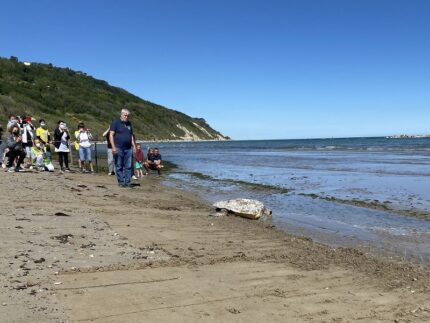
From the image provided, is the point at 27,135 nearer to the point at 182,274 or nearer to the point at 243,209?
the point at 243,209

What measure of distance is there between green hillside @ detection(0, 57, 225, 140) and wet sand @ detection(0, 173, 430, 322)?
2230 inches

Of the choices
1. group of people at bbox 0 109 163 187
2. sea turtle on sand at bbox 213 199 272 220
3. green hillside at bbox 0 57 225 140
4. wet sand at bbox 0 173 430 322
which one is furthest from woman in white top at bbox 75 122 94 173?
green hillside at bbox 0 57 225 140

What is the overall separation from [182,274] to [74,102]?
300ft

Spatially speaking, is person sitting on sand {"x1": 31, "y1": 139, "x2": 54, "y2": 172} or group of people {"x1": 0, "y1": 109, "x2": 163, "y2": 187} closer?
group of people {"x1": 0, "y1": 109, "x2": 163, "y2": 187}

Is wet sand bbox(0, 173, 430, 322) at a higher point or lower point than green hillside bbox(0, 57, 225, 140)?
lower

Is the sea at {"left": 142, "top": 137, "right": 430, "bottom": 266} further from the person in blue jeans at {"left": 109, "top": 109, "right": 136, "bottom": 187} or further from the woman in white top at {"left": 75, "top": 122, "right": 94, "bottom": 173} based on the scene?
the woman in white top at {"left": 75, "top": 122, "right": 94, "bottom": 173}

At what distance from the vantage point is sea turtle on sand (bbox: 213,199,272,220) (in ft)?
29.5

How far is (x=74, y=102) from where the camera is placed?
9112 cm

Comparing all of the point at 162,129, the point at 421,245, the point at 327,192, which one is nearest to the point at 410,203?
the point at 327,192

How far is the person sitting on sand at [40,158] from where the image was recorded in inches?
615

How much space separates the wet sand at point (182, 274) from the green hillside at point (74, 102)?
5665 cm

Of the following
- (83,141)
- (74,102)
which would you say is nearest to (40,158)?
(83,141)

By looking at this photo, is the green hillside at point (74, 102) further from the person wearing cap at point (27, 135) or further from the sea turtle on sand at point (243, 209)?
the sea turtle on sand at point (243, 209)

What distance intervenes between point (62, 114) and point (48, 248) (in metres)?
77.6
